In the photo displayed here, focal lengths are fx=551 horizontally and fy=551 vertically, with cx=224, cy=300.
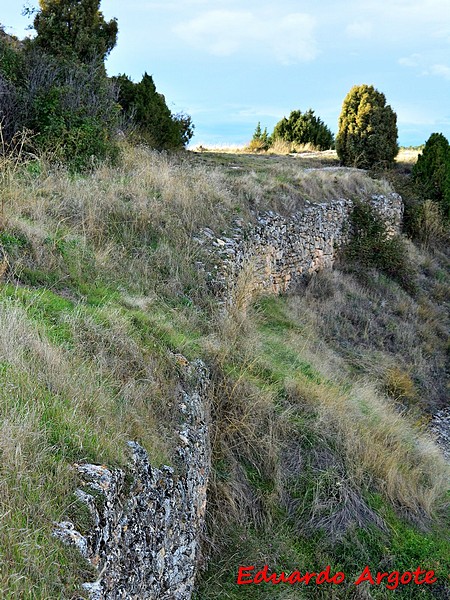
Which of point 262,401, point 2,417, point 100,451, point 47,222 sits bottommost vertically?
point 262,401

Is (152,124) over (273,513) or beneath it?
over

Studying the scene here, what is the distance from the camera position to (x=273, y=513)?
4.82 meters

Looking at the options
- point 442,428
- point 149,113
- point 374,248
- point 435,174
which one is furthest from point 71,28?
point 442,428

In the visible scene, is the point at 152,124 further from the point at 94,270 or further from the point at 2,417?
the point at 2,417

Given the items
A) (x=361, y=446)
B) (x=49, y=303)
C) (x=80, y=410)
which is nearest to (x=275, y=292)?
(x=361, y=446)

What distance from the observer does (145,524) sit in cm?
298

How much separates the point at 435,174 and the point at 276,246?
11030 mm

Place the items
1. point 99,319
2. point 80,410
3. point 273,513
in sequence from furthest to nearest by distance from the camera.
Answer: point 273,513, point 99,319, point 80,410

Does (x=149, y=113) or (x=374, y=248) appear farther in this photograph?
(x=149, y=113)

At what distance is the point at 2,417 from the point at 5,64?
9.21 meters

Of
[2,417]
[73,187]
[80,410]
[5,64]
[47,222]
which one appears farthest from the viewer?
[5,64]

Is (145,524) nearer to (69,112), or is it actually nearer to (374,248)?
(69,112)

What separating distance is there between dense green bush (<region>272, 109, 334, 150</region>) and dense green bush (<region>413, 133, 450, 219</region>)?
22.5 ft

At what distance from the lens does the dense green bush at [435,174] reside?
1877cm
